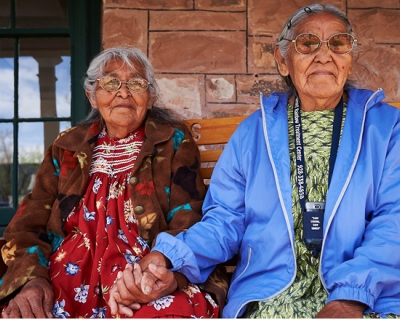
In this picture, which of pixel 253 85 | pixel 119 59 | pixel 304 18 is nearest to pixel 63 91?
pixel 253 85

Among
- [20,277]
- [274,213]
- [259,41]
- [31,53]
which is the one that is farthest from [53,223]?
[31,53]

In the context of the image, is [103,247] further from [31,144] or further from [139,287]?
[31,144]

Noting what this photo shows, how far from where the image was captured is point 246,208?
245 cm

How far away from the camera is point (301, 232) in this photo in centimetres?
234

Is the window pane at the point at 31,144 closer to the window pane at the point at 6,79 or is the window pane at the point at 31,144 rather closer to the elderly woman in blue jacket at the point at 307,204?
the window pane at the point at 6,79

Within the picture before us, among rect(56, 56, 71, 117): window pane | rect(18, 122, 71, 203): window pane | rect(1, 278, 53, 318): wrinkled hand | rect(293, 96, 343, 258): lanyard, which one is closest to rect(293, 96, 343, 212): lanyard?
rect(293, 96, 343, 258): lanyard

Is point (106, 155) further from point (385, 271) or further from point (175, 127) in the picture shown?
point (385, 271)

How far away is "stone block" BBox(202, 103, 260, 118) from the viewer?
3744 millimetres

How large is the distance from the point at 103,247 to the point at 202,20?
175 cm

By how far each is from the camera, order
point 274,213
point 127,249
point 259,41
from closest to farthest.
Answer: point 274,213 < point 127,249 < point 259,41

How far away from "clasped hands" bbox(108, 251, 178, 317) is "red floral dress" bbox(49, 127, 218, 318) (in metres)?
0.04

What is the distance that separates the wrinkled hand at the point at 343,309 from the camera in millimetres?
1996

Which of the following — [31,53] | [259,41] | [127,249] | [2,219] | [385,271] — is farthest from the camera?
[31,53]

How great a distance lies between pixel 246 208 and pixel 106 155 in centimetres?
78
